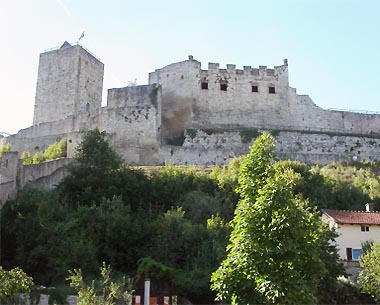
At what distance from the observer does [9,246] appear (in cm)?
2405

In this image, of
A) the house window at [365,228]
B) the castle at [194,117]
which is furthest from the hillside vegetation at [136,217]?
the castle at [194,117]

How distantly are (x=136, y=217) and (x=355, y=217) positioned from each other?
9647 millimetres

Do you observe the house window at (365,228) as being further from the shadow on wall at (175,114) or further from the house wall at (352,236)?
the shadow on wall at (175,114)

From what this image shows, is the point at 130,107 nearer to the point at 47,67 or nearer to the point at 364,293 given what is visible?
the point at 47,67

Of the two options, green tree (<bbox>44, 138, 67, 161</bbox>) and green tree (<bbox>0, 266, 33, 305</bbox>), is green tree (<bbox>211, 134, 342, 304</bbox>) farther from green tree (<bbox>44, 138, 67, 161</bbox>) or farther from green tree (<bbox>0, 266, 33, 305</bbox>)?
green tree (<bbox>44, 138, 67, 161</bbox>)

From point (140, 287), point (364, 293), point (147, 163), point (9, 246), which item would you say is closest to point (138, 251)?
point (140, 287)

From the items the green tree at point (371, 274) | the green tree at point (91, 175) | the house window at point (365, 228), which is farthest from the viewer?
the green tree at point (91, 175)

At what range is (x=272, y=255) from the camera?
16.0 meters

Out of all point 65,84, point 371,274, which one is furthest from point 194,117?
point 371,274

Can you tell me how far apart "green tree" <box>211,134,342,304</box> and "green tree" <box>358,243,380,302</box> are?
4593 mm

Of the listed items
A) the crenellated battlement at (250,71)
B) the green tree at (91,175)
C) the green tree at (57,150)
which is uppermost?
the crenellated battlement at (250,71)

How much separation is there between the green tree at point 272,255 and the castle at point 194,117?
19.9 meters

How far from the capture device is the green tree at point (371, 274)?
20500 mm

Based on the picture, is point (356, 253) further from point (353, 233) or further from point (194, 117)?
point (194, 117)
